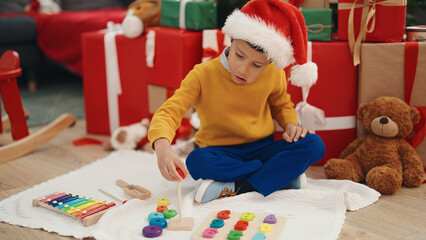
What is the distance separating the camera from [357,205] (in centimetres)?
121

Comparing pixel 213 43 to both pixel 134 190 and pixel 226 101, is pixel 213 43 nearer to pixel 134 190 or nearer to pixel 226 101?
pixel 226 101

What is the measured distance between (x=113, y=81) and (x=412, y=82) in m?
1.08

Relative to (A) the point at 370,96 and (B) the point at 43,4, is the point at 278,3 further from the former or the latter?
(B) the point at 43,4

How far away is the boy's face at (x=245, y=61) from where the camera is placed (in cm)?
119

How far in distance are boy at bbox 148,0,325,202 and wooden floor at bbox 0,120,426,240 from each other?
212 mm

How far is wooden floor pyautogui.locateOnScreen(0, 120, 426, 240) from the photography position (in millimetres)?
1094

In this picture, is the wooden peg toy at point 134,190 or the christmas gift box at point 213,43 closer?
the wooden peg toy at point 134,190

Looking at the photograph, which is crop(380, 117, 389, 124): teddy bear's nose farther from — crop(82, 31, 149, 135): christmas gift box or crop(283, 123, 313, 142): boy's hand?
crop(82, 31, 149, 135): christmas gift box

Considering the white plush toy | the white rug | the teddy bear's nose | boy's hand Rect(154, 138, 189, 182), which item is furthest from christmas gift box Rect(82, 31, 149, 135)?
the teddy bear's nose

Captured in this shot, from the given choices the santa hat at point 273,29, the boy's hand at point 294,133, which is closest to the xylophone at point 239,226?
the boy's hand at point 294,133

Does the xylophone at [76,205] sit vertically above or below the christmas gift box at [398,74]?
below

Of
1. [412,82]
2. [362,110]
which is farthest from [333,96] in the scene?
[412,82]

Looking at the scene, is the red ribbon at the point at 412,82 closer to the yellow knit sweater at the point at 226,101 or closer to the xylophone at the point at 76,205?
the yellow knit sweater at the point at 226,101

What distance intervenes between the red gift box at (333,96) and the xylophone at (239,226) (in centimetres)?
49
